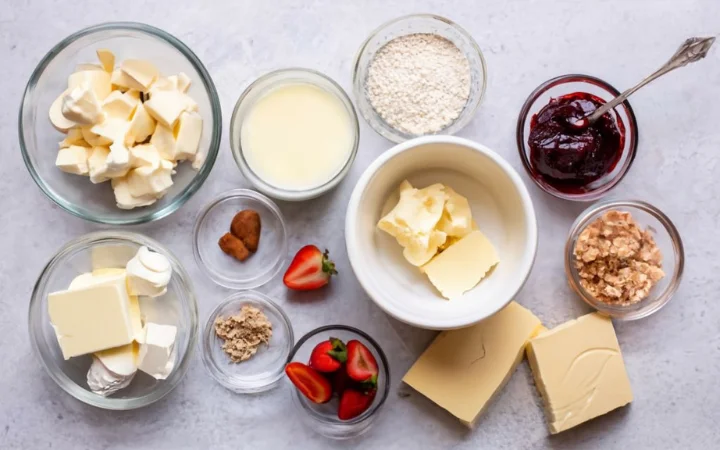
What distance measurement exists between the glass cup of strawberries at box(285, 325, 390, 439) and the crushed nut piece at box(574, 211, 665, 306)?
53 centimetres

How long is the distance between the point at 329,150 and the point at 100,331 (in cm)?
64


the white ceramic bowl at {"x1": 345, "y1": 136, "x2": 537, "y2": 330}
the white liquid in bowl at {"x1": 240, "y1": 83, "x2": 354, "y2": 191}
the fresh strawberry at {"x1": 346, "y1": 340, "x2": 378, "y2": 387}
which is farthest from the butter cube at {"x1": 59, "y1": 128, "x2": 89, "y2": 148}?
the fresh strawberry at {"x1": 346, "y1": 340, "x2": 378, "y2": 387}

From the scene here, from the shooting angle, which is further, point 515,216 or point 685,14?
point 685,14

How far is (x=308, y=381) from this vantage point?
1.56 metres

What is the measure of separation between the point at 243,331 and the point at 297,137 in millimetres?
482

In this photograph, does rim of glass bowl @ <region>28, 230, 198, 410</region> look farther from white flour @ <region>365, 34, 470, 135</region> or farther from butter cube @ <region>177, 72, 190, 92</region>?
white flour @ <region>365, 34, 470, 135</region>

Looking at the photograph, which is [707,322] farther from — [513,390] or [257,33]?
[257,33]

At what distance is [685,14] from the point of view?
167cm

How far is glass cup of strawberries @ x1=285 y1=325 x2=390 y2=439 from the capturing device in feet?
5.08

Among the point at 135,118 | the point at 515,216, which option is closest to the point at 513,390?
the point at 515,216

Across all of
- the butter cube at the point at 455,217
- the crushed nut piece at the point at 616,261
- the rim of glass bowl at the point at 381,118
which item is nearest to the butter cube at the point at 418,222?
the butter cube at the point at 455,217

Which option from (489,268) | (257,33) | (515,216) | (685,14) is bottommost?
(489,268)

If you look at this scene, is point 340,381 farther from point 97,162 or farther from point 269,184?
point 97,162

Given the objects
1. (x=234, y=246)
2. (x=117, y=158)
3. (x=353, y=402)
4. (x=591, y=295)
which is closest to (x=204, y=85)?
(x=117, y=158)
